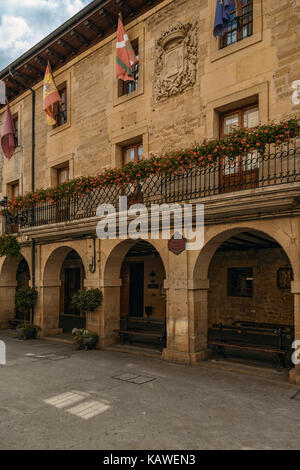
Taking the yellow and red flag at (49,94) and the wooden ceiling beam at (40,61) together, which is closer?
the yellow and red flag at (49,94)

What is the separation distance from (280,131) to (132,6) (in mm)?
6950

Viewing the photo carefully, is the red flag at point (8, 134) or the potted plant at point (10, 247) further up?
the red flag at point (8, 134)

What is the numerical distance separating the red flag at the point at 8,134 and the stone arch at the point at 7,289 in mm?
4410

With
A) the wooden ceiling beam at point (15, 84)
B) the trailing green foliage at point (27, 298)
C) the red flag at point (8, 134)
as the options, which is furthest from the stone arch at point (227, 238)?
the wooden ceiling beam at point (15, 84)

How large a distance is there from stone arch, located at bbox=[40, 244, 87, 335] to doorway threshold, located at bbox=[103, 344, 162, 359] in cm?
350

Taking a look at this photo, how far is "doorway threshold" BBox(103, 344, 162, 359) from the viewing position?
1001 centimetres

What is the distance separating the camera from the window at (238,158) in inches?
342

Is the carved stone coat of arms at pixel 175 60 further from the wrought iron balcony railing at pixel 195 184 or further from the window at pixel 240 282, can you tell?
the window at pixel 240 282

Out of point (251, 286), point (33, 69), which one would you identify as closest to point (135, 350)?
point (251, 286)

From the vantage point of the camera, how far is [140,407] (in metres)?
6.11

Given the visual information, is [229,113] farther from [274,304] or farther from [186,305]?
[274,304]

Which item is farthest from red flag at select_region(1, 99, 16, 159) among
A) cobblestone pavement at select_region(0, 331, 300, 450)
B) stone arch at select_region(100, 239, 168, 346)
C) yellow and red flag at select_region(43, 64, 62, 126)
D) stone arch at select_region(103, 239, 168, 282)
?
cobblestone pavement at select_region(0, 331, 300, 450)

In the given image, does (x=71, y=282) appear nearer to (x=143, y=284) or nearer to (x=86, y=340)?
(x=143, y=284)
